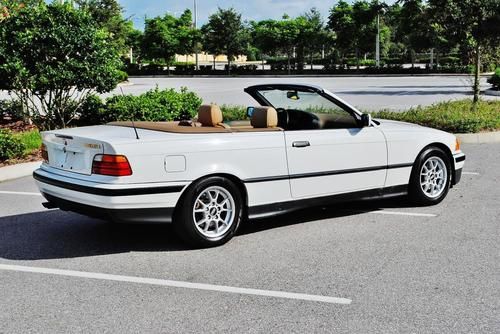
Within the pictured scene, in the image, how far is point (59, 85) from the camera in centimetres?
1284

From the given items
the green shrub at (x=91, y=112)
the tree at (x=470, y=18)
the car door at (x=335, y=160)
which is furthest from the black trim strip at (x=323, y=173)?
the tree at (x=470, y=18)

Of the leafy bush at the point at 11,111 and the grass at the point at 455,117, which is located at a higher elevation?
the leafy bush at the point at 11,111

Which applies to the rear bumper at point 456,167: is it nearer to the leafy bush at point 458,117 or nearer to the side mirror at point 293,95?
the side mirror at point 293,95

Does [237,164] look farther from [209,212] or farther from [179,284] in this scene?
[179,284]

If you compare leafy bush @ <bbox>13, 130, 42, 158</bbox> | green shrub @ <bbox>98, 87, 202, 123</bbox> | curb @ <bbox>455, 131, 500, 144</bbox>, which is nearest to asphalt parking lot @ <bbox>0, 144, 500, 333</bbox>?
leafy bush @ <bbox>13, 130, 42, 158</bbox>

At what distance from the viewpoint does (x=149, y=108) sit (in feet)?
45.4

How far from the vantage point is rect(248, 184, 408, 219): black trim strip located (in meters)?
6.10

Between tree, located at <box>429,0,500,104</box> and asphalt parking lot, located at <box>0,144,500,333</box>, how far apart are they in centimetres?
1163

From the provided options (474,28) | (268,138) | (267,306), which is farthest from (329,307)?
(474,28)

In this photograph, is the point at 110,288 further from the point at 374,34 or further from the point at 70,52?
the point at 374,34

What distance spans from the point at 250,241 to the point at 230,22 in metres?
55.5

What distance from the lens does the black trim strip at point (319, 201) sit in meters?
6.10

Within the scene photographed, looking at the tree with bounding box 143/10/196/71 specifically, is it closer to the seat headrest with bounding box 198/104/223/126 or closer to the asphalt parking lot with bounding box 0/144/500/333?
the asphalt parking lot with bounding box 0/144/500/333

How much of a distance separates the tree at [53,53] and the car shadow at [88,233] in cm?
587
